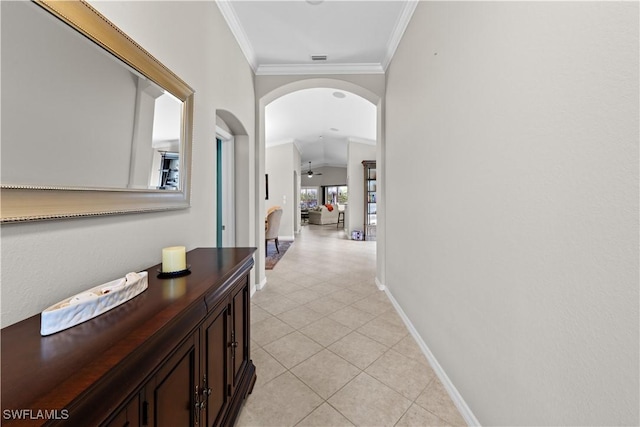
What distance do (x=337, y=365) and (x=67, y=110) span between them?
206 cm

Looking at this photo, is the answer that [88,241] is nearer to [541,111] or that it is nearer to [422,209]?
[541,111]

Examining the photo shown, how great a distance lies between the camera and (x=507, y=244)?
1107 mm

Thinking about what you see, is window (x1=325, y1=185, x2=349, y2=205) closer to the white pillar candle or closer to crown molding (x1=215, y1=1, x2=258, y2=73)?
crown molding (x1=215, y1=1, x2=258, y2=73)

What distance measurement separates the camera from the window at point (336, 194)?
14.3 meters

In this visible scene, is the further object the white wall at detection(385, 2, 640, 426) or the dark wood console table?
the white wall at detection(385, 2, 640, 426)

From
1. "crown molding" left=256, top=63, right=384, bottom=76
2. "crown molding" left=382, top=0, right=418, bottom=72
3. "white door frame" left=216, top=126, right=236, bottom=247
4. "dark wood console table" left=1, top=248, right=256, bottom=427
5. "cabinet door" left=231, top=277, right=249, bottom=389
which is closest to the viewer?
"dark wood console table" left=1, top=248, right=256, bottom=427

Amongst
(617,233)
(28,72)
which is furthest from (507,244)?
(28,72)

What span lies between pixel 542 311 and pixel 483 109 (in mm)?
928

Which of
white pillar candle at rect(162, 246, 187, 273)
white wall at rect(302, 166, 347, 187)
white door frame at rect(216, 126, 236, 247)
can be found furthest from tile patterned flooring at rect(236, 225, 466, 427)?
white wall at rect(302, 166, 347, 187)

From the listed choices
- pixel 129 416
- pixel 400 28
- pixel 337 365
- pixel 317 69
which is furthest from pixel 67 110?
pixel 317 69

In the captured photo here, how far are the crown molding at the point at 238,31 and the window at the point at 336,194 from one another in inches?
443

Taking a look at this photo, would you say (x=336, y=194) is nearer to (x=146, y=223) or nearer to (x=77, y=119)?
(x=146, y=223)

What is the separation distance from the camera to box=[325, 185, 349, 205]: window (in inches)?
564

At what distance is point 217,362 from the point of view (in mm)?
1185
